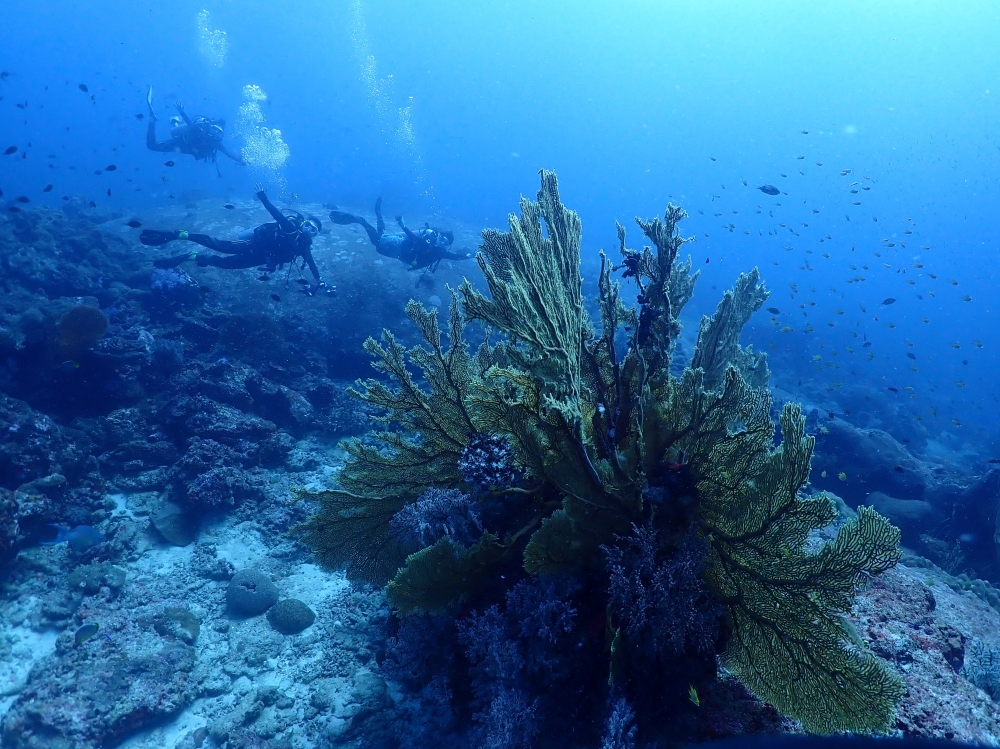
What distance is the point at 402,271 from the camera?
1966cm

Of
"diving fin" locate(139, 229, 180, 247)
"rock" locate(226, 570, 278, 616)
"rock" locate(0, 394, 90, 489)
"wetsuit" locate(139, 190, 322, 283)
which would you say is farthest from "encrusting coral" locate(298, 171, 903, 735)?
"diving fin" locate(139, 229, 180, 247)

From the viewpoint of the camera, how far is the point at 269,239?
14.5m

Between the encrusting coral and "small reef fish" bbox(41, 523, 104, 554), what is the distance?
23.0ft

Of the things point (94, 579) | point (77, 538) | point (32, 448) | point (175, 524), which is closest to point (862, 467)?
point (175, 524)

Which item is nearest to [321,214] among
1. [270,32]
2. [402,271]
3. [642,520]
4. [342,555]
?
[402,271]

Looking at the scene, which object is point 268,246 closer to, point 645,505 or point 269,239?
point 269,239

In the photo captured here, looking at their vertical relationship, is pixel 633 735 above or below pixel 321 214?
below

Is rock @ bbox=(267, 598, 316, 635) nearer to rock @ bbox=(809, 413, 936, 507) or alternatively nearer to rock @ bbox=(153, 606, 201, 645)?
rock @ bbox=(153, 606, 201, 645)

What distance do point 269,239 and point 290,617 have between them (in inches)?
459

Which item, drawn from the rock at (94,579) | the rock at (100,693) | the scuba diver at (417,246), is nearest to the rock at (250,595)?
the rock at (100,693)

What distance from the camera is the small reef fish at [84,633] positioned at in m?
6.38

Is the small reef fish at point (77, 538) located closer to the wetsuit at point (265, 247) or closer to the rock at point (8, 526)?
the rock at point (8, 526)

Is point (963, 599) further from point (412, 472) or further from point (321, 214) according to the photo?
point (321, 214)

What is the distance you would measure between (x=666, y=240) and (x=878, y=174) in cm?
25841
